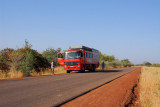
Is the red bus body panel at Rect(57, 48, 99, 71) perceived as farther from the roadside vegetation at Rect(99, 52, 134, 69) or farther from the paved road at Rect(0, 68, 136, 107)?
the roadside vegetation at Rect(99, 52, 134, 69)

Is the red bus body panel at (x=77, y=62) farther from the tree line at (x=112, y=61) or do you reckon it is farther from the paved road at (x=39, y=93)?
the tree line at (x=112, y=61)

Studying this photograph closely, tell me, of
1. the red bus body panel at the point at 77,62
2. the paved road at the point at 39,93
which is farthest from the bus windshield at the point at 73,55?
the paved road at the point at 39,93

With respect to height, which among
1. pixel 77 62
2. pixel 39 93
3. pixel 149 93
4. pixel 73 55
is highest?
pixel 73 55

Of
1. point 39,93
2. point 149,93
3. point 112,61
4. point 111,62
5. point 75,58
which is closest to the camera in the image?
point 39,93

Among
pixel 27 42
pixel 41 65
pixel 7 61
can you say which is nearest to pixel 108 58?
pixel 27 42

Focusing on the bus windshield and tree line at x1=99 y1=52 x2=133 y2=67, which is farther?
tree line at x1=99 y1=52 x2=133 y2=67

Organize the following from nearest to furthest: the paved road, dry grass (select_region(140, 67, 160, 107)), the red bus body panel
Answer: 1. the paved road
2. dry grass (select_region(140, 67, 160, 107))
3. the red bus body panel

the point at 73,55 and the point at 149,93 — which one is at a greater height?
the point at 73,55

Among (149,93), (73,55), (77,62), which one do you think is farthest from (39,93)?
(73,55)

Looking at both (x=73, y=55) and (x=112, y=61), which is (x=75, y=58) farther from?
(x=112, y=61)

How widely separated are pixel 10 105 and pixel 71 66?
19.3 m

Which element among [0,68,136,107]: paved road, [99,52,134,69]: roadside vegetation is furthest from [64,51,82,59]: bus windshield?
[99,52,134,69]: roadside vegetation

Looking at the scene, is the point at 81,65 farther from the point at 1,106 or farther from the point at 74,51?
the point at 1,106

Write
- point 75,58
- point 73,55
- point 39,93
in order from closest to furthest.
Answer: point 39,93 → point 75,58 → point 73,55
